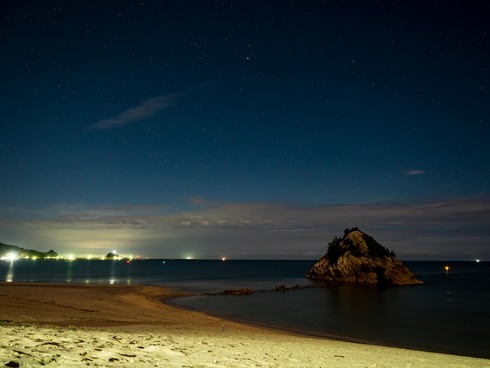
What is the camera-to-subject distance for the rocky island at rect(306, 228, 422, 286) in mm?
72688

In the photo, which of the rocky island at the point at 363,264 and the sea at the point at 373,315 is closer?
the sea at the point at 373,315

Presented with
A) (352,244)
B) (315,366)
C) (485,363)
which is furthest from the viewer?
(352,244)

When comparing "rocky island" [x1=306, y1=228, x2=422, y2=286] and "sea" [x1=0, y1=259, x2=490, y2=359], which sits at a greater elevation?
"rocky island" [x1=306, y1=228, x2=422, y2=286]

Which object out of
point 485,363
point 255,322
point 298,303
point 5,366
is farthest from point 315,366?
point 298,303

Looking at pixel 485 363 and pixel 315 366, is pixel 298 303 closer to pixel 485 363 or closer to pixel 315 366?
pixel 485 363

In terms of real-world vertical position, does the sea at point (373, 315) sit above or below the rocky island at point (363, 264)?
below

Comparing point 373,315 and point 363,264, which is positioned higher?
point 363,264

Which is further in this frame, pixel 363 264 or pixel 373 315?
pixel 363 264

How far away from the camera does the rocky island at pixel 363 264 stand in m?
72.7

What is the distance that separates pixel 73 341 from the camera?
10.5 metres

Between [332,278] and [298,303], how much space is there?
114 ft

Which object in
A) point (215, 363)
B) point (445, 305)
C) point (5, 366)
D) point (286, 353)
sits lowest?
point (445, 305)

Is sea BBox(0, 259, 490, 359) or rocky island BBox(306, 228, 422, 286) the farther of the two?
rocky island BBox(306, 228, 422, 286)

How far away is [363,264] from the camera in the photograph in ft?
243
